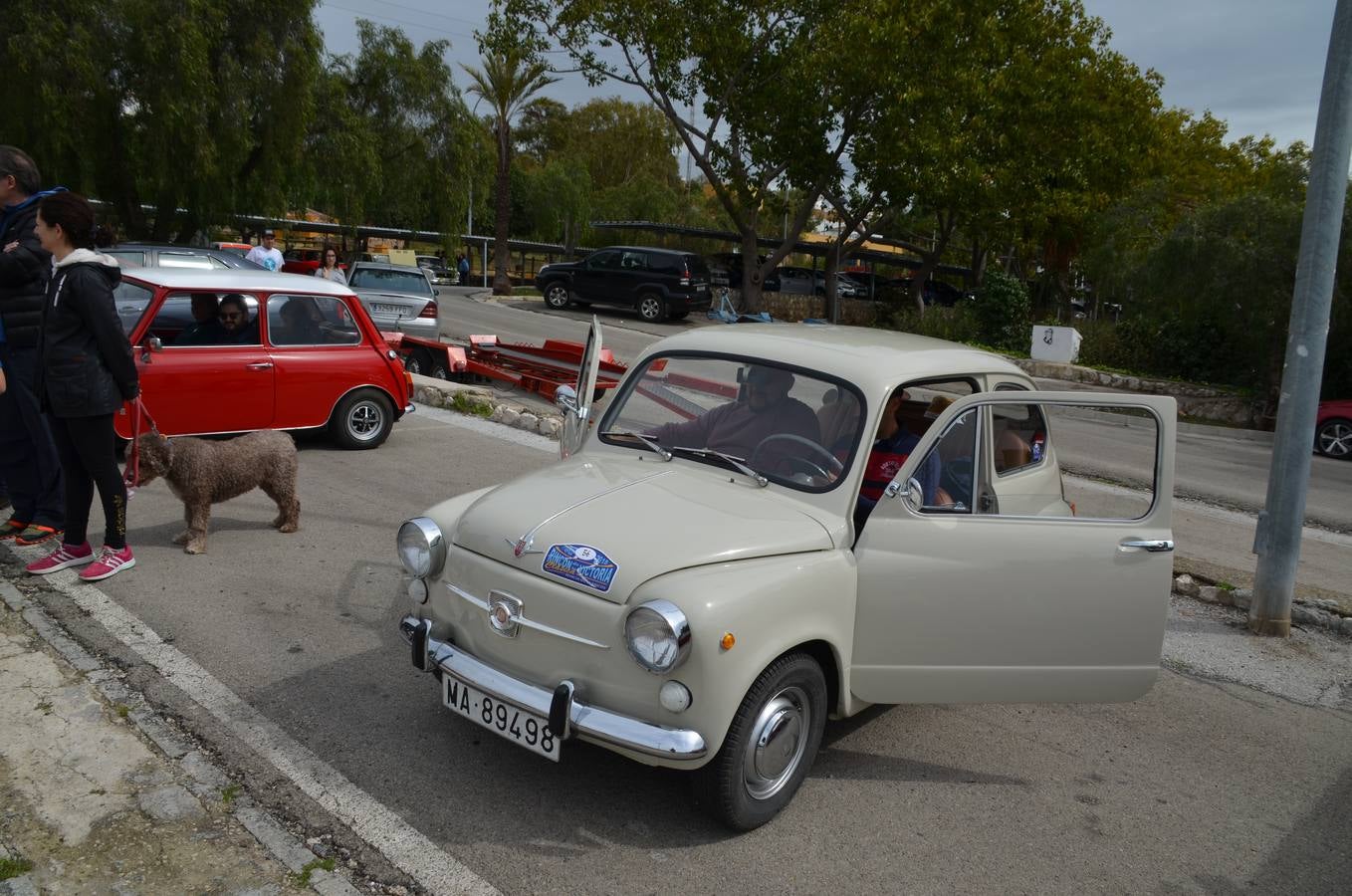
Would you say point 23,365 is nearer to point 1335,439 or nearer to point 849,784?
point 849,784

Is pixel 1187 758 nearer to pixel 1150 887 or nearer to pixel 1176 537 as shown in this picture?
pixel 1150 887

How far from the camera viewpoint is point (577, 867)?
11.7 feet

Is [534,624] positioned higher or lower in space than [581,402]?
lower

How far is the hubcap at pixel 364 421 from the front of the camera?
382 inches

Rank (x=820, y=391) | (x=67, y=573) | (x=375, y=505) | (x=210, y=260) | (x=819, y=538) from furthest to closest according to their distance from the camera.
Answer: (x=210, y=260)
(x=375, y=505)
(x=67, y=573)
(x=820, y=391)
(x=819, y=538)

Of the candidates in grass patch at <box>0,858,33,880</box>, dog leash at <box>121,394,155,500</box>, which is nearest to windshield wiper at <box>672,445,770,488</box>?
grass patch at <box>0,858,33,880</box>

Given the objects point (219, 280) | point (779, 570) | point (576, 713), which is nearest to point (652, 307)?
point (219, 280)

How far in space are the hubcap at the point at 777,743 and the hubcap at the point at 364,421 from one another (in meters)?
6.83

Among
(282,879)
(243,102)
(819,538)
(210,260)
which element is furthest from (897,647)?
(243,102)

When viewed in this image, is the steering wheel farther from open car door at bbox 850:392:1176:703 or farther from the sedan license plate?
the sedan license plate

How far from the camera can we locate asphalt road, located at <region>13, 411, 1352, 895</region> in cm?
366

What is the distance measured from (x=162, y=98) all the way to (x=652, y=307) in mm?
12758

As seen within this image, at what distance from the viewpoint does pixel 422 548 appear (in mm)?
4117

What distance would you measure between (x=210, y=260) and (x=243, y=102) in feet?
28.8
